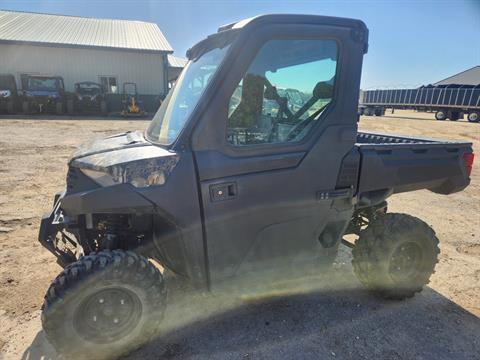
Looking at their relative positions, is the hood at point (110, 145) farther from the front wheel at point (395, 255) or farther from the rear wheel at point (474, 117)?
the rear wheel at point (474, 117)

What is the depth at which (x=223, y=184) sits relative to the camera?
2.30 metres

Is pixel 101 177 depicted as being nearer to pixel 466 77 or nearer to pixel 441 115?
pixel 441 115

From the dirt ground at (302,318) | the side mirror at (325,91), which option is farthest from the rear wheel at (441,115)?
the side mirror at (325,91)

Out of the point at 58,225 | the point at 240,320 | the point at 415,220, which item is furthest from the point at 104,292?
the point at 415,220

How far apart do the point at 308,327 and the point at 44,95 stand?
76.0ft

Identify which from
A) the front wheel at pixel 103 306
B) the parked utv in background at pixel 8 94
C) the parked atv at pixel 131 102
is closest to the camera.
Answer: the front wheel at pixel 103 306

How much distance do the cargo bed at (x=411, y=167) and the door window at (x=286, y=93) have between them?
0.58 metres

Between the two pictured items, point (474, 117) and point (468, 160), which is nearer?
point (468, 160)

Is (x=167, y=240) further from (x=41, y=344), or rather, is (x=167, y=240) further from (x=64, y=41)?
(x=64, y=41)

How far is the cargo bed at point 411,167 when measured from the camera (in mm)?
2879

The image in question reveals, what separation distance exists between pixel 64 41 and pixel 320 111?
26473 millimetres

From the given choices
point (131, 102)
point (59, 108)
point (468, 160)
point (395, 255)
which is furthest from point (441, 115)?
point (395, 255)

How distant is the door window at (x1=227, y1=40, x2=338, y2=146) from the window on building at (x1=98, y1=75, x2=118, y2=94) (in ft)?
81.7

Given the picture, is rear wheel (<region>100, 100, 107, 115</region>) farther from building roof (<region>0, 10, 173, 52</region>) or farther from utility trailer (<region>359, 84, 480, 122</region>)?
utility trailer (<region>359, 84, 480, 122</region>)
